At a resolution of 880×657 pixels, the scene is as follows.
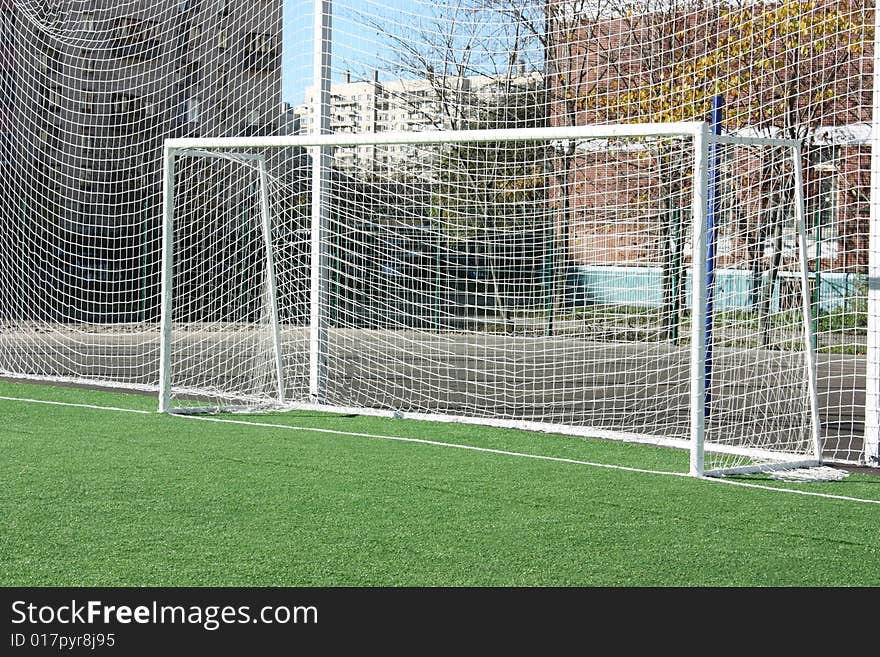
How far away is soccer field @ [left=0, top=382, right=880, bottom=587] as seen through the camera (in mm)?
3854

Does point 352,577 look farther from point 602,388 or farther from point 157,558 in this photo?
point 602,388

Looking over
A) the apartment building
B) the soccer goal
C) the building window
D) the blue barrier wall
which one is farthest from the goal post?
the blue barrier wall

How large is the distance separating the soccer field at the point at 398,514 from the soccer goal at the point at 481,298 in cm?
80

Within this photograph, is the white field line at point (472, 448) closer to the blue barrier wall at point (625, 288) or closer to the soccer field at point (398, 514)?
the soccer field at point (398, 514)

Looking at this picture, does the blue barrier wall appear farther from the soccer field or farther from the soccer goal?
the soccer field

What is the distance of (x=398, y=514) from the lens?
4.75 metres

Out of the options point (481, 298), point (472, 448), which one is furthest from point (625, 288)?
point (472, 448)

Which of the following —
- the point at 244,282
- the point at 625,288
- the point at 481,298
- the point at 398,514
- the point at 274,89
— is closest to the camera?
the point at 398,514

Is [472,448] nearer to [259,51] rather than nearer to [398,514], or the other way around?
[398,514]

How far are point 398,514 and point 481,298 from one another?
26.2ft

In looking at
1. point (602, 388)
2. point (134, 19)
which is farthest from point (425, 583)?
point (134, 19)

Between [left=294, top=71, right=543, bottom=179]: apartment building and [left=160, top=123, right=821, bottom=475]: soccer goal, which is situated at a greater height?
[left=294, top=71, right=543, bottom=179]: apartment building

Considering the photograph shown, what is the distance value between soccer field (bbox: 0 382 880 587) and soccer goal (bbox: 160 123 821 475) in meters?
0.80

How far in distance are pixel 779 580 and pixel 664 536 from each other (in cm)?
67
